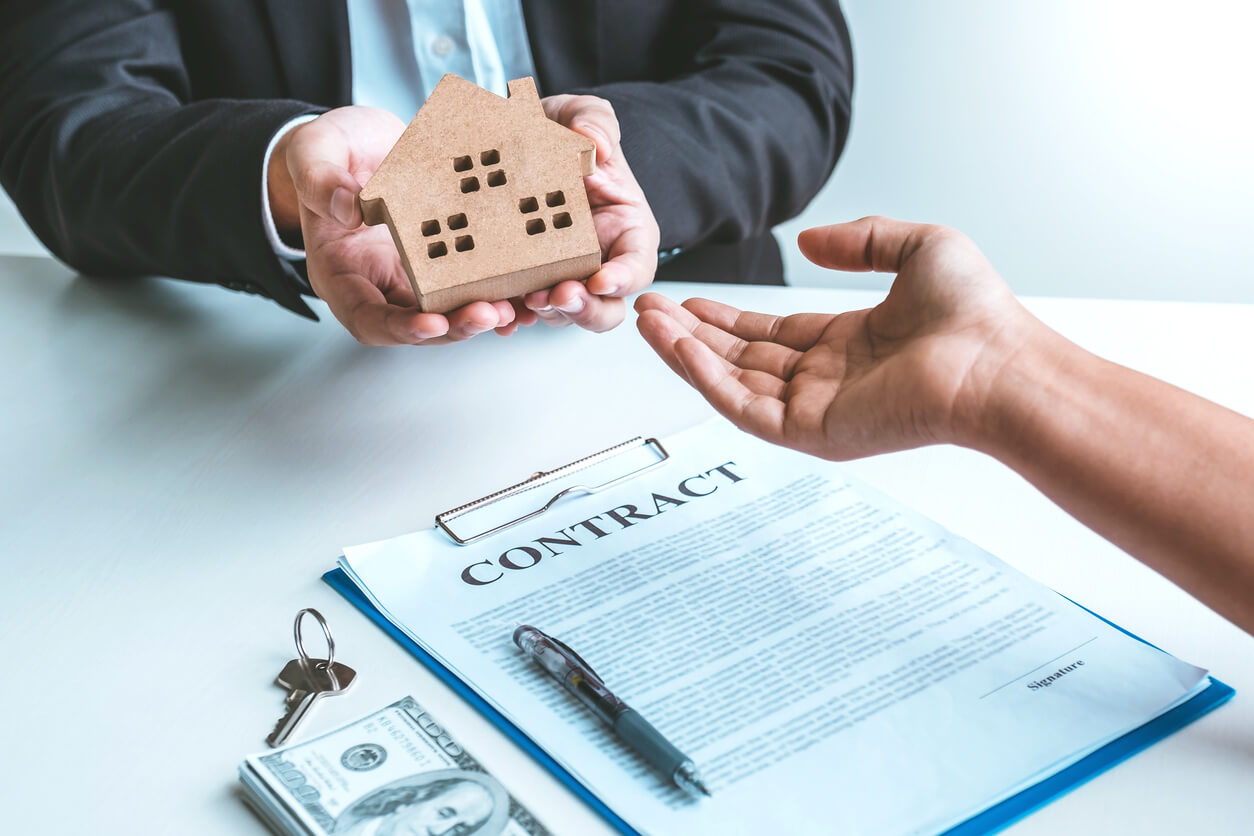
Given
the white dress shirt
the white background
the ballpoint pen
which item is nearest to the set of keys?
the ballpoint pen

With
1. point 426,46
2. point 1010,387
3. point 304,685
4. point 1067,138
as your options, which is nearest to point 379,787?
point 304,685

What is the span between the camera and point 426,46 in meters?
1.42

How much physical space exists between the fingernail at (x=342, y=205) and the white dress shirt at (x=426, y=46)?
60cm

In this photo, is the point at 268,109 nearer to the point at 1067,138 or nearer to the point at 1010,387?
the point at 1010,387

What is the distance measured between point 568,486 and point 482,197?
0.27m

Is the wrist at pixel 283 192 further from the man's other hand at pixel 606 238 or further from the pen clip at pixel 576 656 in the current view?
the pen clip at pixel 576 656

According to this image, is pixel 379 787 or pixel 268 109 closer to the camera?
pixel 379 787

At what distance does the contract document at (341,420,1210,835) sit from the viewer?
591 millimetres

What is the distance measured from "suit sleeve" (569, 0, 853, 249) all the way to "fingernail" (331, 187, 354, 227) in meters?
0.47

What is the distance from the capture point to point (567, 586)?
0.77 m

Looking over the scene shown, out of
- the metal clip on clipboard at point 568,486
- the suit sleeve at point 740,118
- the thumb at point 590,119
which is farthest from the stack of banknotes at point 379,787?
the suit sleeve at point 740,118

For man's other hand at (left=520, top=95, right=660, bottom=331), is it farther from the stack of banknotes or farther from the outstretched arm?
the stack of banknotes

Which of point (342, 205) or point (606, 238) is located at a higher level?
point (342, 205)

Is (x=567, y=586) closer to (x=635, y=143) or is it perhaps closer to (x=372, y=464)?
(x=372, y=464)
